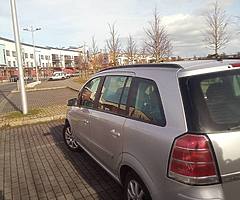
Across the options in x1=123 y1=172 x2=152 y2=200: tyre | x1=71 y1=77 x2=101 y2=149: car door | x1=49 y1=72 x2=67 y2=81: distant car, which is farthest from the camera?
x1=49 y1=72 x2=67 y2=81: distant car

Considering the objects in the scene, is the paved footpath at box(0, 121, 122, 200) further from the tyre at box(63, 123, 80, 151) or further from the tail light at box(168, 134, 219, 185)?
the tail light at box(168, 134, 219, 185)

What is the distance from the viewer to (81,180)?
4605 mm

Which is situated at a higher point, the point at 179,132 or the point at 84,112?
the point at 179,132

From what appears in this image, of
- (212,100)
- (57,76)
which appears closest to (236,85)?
(212,100)

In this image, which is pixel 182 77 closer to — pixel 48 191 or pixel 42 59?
pixel 48 191

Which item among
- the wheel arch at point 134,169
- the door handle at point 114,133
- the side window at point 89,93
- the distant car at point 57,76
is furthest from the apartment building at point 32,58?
the wheel arch at point 134,169

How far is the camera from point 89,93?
484cm

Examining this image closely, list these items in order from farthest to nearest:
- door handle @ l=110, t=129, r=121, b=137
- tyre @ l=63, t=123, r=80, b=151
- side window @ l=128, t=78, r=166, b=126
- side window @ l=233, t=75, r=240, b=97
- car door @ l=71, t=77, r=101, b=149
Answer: tyre @ l=63, t=123, r=80, b=151 → car door @ l=71, t=77, r=101, b=149 → door handle @ l=110, t=129, r=121, b=137 → side window @ l=128, t=78, r=166, b=126 → side window @ l=233, t=75, r=240, b=97

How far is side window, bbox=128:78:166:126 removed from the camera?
2.71 m

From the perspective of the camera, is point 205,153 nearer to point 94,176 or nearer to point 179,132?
point 179,132

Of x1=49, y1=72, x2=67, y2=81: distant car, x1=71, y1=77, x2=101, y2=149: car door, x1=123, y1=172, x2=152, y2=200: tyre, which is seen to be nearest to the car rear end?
x1=123, y1=172, x2=152, y2=200: tyre

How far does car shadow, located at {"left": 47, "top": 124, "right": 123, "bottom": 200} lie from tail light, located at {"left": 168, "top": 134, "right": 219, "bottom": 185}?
1847 mm

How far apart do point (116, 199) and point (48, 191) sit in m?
1.11

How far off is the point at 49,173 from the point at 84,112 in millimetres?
1304
